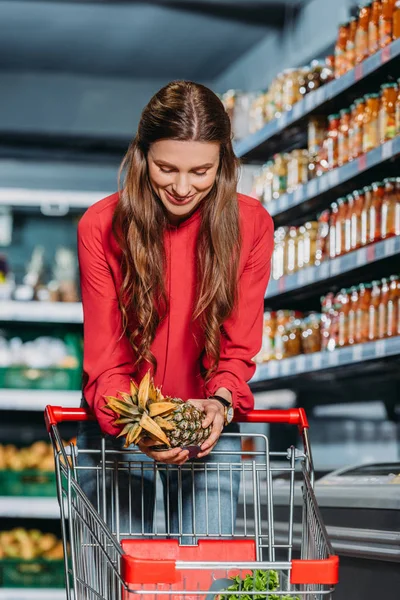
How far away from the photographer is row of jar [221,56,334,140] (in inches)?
179

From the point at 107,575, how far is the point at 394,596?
3.86 feet

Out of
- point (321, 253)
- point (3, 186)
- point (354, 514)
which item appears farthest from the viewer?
point (3, 186)

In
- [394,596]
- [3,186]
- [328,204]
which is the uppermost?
[3,186]

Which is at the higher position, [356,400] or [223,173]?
[223,173]

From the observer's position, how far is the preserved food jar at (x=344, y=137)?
13.3 ft

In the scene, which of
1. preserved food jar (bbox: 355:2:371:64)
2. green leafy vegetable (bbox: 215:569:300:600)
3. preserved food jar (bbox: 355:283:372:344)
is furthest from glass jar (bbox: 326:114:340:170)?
green leafy vegetable (bbox: 215:569:300:600)

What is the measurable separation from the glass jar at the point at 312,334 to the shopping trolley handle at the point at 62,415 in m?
2.40

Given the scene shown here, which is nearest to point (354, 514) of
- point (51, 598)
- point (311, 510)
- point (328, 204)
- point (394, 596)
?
point (394, 596)

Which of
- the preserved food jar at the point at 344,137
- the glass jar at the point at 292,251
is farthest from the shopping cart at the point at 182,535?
the glass jar at the point at 292,251

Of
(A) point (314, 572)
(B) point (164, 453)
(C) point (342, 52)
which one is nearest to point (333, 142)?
(C) point (342, 52)

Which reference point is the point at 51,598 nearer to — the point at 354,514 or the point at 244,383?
the point at 354,514

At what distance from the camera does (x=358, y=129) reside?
Answer: 391 centimetres

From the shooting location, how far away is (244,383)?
2.10 m

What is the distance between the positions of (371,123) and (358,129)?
133 millimetres
